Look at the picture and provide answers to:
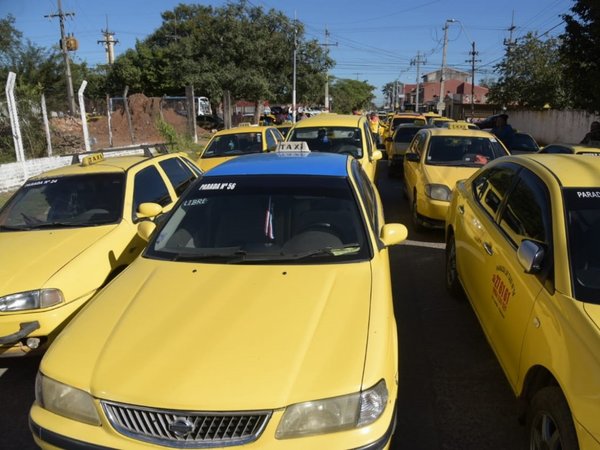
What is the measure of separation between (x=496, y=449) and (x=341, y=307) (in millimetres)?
1336

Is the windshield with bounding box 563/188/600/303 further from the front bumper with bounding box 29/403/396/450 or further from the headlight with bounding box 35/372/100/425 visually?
the headlight with bounding box 35/372/100/425

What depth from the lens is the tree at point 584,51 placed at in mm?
13812

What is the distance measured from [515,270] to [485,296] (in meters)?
0.69

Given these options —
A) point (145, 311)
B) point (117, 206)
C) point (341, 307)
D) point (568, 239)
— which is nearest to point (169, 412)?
point (145, 311)

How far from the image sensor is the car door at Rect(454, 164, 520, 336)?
3.83 metres

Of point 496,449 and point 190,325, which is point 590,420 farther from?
point 190,325

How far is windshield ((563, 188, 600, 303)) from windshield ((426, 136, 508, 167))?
200 inches

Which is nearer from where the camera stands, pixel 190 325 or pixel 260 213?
pixel 190 325

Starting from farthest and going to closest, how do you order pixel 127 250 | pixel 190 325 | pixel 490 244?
pixel 127 250
pixel 490 244
pixel 190 325

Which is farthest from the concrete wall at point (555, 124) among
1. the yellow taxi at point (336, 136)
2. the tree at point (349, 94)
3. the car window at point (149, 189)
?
the tree at point (349, 94)

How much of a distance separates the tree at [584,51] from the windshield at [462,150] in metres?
7.58

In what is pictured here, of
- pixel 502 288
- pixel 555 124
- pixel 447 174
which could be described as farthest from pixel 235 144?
pixel 555 124

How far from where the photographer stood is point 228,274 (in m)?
3.12

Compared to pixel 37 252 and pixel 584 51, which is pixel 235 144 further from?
pixel 584 51
